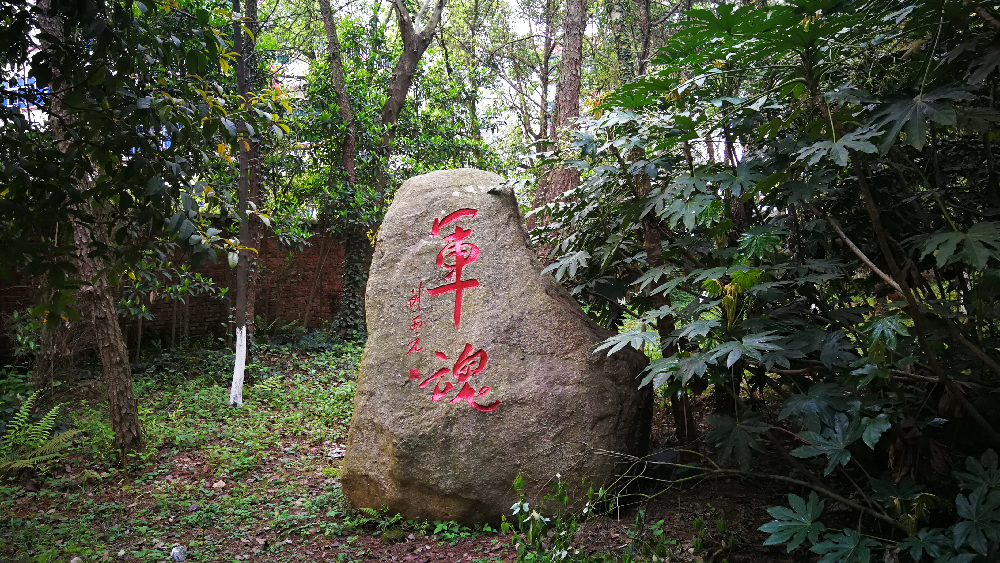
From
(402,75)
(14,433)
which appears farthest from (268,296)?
(14,433)

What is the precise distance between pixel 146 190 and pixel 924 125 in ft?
8.51

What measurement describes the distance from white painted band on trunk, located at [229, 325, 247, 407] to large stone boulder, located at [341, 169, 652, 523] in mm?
2901

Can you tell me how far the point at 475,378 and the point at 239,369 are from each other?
3676mm

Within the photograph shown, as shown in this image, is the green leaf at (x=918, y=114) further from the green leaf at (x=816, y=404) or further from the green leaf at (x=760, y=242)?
the green leaf at (x=816, y=404)

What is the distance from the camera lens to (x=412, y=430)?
353 centimetres

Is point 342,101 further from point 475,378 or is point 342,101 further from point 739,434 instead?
point 739,434

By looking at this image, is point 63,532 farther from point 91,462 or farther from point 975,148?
point 975,148

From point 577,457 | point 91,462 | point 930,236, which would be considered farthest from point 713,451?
point 91,462

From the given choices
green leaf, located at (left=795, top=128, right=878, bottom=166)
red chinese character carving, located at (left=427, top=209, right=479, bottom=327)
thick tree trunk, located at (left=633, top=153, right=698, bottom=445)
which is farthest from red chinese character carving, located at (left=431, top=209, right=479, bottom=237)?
green leaf, located at (left=795, top=128, right=878, bottom=166)

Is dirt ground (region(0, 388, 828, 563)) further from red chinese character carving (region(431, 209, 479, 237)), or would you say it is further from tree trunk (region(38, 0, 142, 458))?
red chinese character carving (region(431, 209, 479, 237))

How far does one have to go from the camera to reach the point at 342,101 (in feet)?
29.0

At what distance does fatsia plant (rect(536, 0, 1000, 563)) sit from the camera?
2102 mm

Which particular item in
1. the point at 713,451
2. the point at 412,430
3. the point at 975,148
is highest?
the point at 975,148

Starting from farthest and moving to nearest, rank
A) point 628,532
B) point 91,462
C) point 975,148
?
point 91,462, point 628,532, point 975,148
